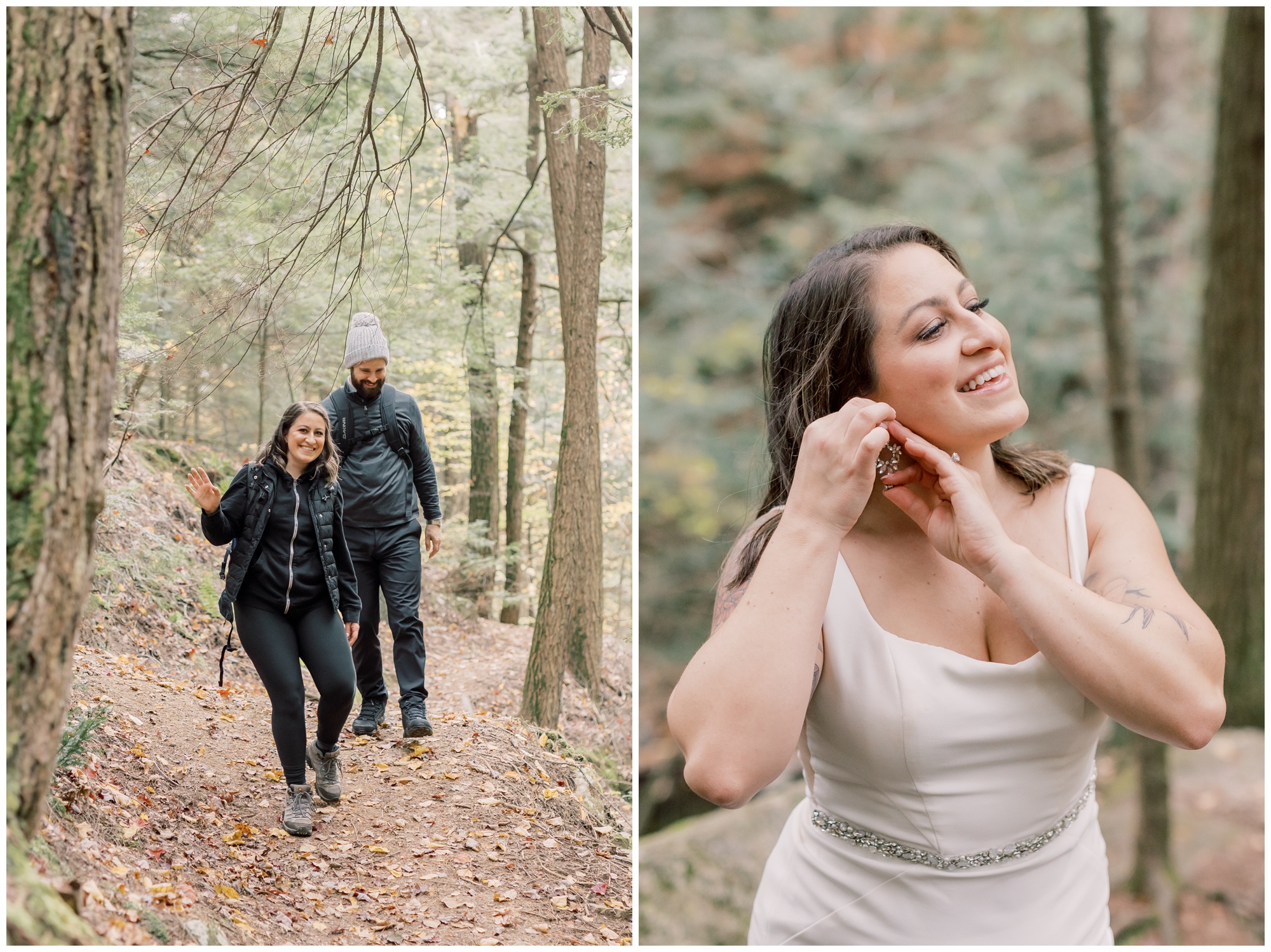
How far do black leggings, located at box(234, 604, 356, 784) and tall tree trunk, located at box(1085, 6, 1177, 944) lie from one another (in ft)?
9.81

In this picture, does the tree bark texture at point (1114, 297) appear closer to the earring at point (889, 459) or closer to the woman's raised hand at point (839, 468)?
the earring at point (889, 459)

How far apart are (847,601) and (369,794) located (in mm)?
1368

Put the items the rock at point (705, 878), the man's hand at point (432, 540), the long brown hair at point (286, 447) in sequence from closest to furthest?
the long brown hair at point (286, 447) → the man's hand at point (432, 540) → the rock at point (705, 878)

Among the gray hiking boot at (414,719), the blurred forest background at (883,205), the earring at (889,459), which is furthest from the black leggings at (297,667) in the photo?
the blurred forest background at (883,205)

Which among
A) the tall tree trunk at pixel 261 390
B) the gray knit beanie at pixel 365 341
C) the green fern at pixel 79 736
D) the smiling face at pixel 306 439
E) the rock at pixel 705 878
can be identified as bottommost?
the rock at pixel 705 878

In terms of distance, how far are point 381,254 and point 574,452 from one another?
30.4 inches

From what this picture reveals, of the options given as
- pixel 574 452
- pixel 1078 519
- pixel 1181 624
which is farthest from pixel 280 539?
pixel 1181 624

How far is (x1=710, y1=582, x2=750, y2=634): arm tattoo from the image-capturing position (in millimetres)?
1789

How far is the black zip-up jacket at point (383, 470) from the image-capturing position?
7.81 feet

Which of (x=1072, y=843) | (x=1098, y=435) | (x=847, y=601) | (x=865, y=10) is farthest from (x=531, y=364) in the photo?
(x=865, y=10)

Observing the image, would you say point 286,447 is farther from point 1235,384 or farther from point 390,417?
point 1235,384

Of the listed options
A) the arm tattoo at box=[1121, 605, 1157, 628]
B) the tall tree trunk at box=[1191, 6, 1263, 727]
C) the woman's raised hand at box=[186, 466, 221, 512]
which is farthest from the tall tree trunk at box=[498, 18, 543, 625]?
the tall tree trunk at box=[1191, 6, 1263, 727]

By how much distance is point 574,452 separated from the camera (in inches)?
104

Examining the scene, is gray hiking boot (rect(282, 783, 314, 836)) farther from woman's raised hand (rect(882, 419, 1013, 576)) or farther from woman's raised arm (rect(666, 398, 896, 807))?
woman's raised hand (rect(882, 419, 1013, 576))
